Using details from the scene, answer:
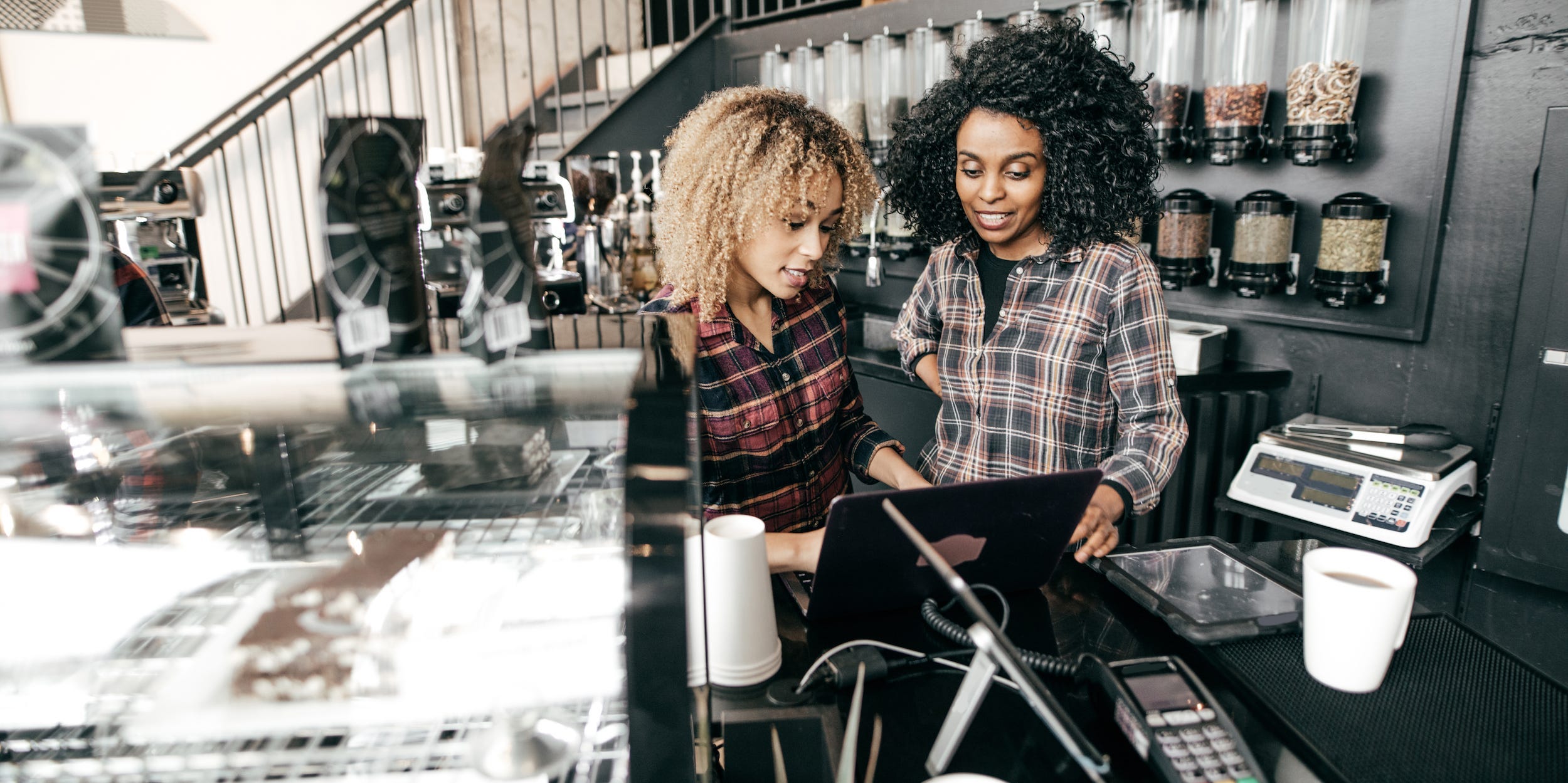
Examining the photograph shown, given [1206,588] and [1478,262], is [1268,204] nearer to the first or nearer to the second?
[1478,262]

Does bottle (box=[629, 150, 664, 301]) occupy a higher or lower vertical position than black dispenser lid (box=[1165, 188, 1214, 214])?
lower

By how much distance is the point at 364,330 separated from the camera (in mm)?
646

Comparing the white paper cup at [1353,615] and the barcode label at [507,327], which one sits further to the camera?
the white paper cup at [1353,615]

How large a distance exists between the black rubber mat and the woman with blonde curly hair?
2.25 ft

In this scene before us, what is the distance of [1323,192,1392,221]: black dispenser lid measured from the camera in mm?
1871

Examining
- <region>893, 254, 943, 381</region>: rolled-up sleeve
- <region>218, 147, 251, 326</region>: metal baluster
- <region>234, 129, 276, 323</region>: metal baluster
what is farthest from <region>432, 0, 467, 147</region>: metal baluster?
<region>893, 254, 943, 381</region>: rolled-up sleeve

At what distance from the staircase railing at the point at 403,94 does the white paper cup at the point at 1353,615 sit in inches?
181

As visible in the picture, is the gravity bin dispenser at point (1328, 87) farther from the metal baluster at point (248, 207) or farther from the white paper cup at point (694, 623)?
the metal baluster at point (248, 207)

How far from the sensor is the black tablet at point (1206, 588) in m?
0.96

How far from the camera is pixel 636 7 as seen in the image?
6004 millimetres

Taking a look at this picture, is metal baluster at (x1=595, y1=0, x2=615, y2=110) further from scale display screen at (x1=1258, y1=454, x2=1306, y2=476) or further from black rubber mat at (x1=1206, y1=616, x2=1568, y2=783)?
black rubber mat at (x1=1206, y1=616, x2=1568, y2=783)

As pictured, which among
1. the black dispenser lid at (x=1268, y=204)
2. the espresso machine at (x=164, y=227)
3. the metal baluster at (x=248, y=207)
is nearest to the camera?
the espresso machine at (x=164, y=227)

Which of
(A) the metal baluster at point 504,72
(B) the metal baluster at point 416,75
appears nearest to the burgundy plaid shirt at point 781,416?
(A) the metal baluster at point 504,72

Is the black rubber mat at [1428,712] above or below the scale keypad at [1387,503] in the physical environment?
above
